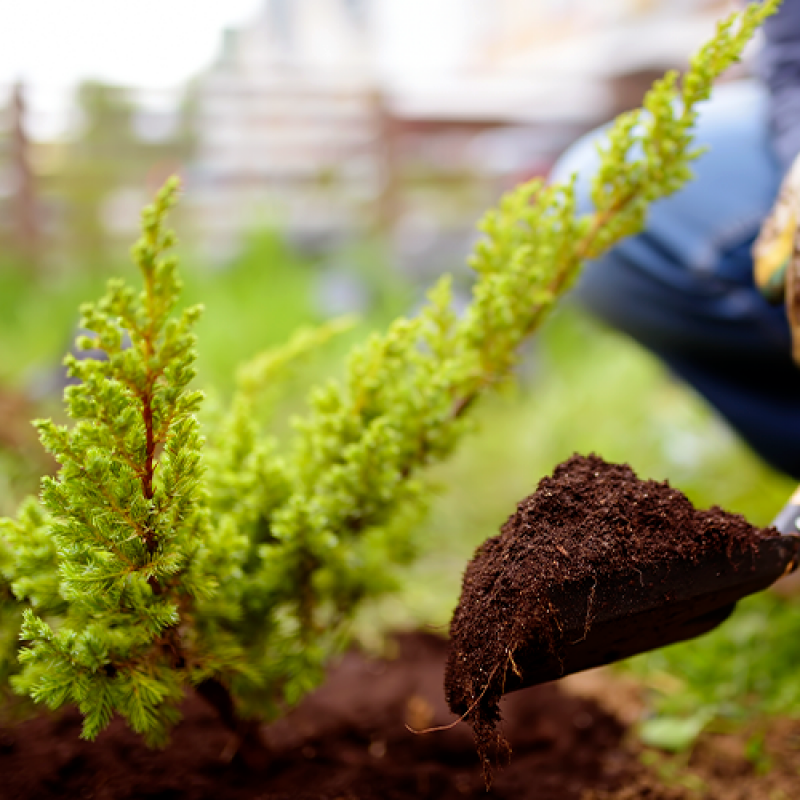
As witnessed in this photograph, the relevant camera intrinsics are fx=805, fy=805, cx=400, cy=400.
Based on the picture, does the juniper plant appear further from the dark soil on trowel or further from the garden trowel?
the garden trowel

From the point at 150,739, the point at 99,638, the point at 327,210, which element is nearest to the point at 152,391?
the point at 99,638

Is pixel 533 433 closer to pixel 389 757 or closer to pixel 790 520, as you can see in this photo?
pixel 389 757

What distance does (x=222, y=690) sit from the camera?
1110mm

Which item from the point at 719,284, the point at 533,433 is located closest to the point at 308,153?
the point at 533,433

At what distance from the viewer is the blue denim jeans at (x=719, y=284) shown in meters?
1.76

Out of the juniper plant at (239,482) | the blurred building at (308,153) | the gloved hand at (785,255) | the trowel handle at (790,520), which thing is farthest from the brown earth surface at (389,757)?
the blurred building at (308,153)

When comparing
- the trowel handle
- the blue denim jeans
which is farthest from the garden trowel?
the blue denim jeans

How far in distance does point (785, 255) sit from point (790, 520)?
0.44m

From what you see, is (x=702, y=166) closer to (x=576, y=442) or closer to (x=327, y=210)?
(x=576, y=442)

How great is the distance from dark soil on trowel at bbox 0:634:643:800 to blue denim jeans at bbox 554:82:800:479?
0.87 m

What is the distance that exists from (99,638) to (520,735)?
889 millimetres

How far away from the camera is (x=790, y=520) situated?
104cm

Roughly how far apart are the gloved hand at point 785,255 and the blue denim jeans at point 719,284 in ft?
1.27

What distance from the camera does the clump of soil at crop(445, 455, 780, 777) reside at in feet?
2.86
